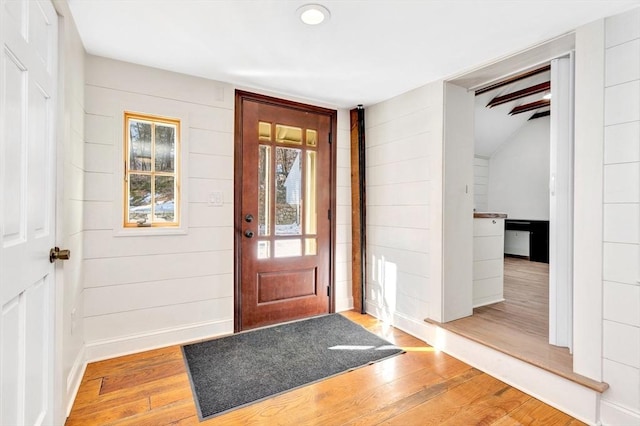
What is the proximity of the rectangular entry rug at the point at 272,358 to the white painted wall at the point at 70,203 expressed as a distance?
0.71 metres

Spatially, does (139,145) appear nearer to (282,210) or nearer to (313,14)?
(282,210)

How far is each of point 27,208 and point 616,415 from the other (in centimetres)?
299

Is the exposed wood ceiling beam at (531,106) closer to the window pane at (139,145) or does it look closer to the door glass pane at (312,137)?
the door glass pane at (312,137)

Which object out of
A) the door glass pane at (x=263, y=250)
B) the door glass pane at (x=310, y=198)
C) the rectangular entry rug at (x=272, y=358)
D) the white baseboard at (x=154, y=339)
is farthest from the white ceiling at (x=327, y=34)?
the rectangular entry rug at (x=272, y=358)

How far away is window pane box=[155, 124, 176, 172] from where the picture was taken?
2.65 m

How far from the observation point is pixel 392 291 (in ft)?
10.7

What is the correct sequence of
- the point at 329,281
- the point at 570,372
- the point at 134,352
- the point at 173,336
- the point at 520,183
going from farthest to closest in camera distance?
the point at 520,183 < the point at 329,281 < the point at 173,336 < the point at 134,352 < the point at 570,372

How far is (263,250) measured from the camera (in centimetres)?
312

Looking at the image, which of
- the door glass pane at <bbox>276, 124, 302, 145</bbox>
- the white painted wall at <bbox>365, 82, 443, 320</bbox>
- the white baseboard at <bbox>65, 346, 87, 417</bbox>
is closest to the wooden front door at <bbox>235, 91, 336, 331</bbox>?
the door glass pane at <bbox>276, 124, 302, 145</bbox>

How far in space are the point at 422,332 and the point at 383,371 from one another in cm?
74

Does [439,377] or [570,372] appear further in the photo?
[439,377]

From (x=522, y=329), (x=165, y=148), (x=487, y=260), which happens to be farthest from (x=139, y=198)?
(x=487, y=260)

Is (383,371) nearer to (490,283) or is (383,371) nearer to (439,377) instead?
(439,377)

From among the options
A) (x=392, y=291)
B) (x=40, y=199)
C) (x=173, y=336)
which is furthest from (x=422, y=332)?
(x=40, y=199)
